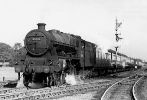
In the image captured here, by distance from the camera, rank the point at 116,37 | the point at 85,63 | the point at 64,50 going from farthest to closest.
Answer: the point at 116,37 < the point at 85,63 < the point at 64,50

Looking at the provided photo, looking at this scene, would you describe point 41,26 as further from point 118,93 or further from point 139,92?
point 139,92

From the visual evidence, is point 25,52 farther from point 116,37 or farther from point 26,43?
point 116,37

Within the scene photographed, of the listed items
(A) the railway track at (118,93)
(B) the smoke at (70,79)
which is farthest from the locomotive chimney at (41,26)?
(A) the railway track at (118,93)

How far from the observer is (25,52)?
17.0 metres

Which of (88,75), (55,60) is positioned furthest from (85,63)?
(55,60)

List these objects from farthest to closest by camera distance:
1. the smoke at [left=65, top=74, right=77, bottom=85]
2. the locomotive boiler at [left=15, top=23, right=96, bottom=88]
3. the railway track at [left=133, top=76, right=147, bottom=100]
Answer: the smoke at [left=65, top=74, right=77, bottom=85], the locomotive boiler at [left=15, top=23, right=96, bottom=88], the railway track at [left=133, top=76, right=147, bottom=100]

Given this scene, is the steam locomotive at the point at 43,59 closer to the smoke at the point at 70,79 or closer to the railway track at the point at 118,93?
the smoke at the point at 70,79

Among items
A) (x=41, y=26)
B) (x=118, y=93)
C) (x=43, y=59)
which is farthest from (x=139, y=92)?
(x=41, y=26)

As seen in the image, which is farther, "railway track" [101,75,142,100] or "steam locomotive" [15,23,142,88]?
"steam locomotive" [15,23,142,88]

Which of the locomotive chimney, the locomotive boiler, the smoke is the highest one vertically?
the locomotive chimney

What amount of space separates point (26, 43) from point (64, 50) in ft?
9.86

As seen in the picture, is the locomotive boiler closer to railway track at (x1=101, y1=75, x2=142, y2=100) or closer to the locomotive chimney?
the locomotive chimney

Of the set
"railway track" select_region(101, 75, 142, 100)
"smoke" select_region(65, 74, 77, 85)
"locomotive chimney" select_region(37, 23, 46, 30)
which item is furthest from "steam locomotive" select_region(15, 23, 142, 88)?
"railway track" select_region(101, 75, 142, 100)

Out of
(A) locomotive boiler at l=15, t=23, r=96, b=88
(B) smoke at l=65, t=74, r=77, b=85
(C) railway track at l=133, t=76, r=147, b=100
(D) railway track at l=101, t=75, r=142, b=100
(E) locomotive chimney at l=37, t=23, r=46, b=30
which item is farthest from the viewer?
(B) smoke at l=65, t=74, r=77, b=85
